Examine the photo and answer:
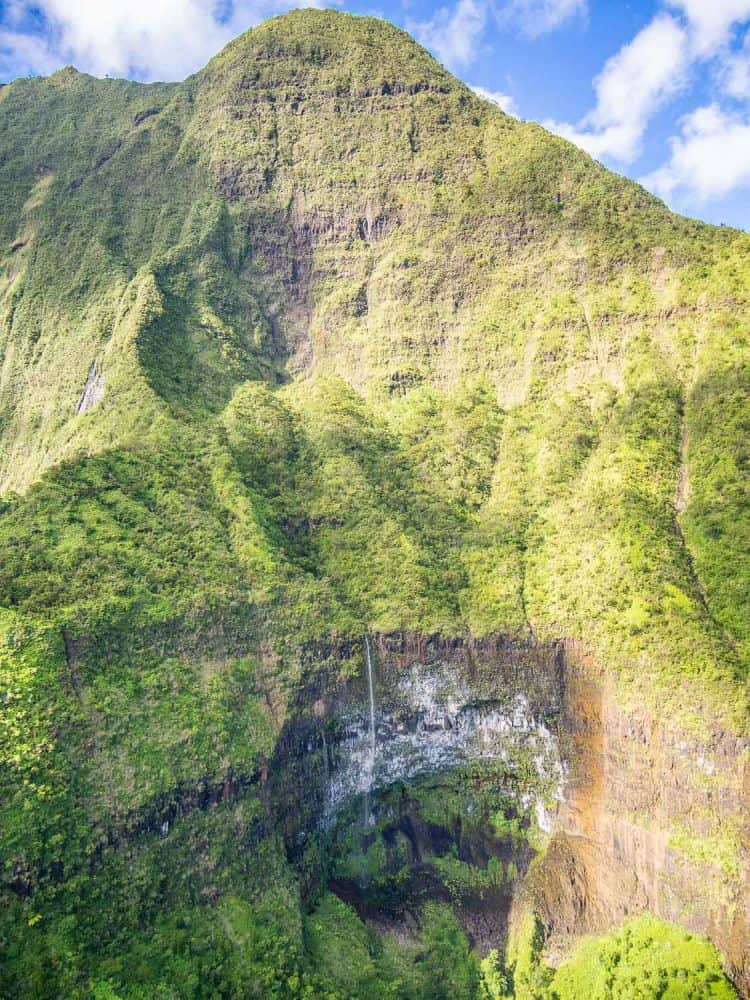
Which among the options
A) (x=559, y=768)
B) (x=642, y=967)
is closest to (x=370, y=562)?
(x=559, y=768)

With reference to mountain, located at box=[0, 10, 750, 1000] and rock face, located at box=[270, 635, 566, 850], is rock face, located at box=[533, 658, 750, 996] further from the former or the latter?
rock face, located at box=[270, 635, 566, 850]

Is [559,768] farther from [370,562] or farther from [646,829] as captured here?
[370,562]

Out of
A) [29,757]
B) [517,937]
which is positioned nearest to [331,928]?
[517,937]

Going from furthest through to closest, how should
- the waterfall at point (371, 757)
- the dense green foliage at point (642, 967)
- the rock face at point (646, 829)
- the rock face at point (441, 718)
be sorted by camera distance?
the waterfall at point (371, 757), the rock face at point (441, 718), the rock face at point (646, 829), the dense green foliage at point (642, 967)

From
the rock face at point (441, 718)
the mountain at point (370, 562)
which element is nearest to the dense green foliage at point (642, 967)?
the mountain at point (370, 562)

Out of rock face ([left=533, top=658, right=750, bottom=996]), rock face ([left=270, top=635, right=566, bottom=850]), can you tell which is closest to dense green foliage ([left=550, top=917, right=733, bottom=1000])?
rock face ([left=533, top=658, right=750, bottom=996])

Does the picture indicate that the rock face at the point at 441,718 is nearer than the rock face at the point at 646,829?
No

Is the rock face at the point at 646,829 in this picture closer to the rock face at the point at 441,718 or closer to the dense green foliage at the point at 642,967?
the dense green foliage at the point at 642,967
